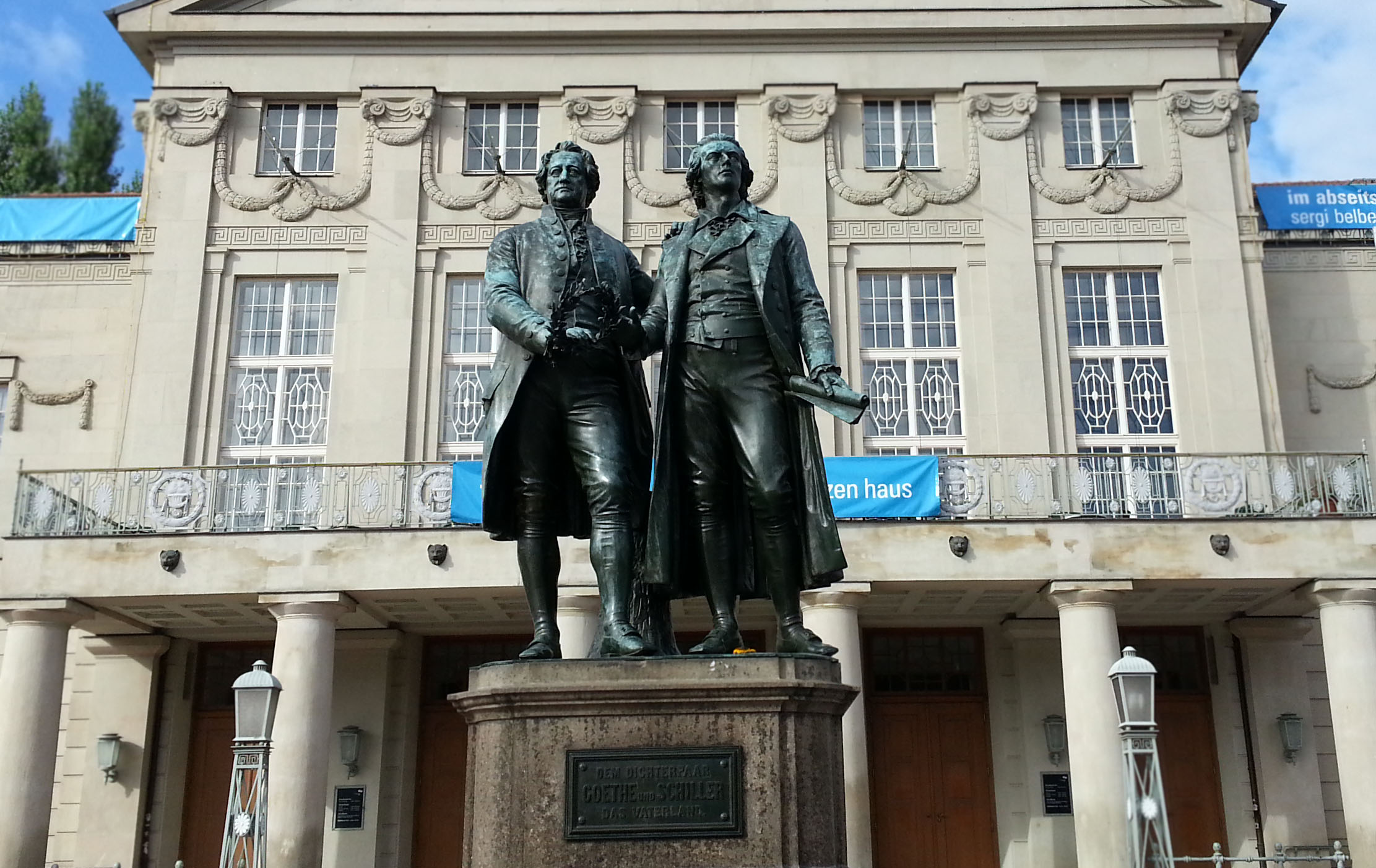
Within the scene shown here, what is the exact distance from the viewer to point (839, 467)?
2078 centimetres

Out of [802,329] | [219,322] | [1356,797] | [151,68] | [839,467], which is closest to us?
[802,329]

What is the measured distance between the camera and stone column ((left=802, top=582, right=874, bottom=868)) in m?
19.6

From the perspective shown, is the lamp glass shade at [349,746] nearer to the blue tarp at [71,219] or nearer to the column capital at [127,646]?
the column capital at [127,646]

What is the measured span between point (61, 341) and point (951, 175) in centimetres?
1628

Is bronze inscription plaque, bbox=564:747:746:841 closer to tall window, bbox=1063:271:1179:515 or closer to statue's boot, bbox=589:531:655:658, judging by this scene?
statue's boot, bbox=589:531:655:658

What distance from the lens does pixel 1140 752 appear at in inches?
437

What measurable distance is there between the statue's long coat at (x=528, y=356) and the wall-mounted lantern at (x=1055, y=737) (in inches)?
692

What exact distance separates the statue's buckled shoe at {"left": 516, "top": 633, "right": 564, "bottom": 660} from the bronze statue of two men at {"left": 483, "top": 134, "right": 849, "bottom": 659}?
0.01 meters

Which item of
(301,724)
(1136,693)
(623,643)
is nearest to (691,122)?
(301,724)

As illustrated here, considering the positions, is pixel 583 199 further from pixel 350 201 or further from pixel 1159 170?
pixel 1159 170

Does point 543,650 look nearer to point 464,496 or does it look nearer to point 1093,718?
point 464,496

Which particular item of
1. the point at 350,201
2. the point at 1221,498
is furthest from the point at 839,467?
the point at 350,201

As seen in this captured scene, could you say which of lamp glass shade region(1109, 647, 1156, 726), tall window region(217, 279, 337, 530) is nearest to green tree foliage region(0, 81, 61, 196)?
tall window region(217, 279, 337, 530)

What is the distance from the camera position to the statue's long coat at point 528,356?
7004 mm
